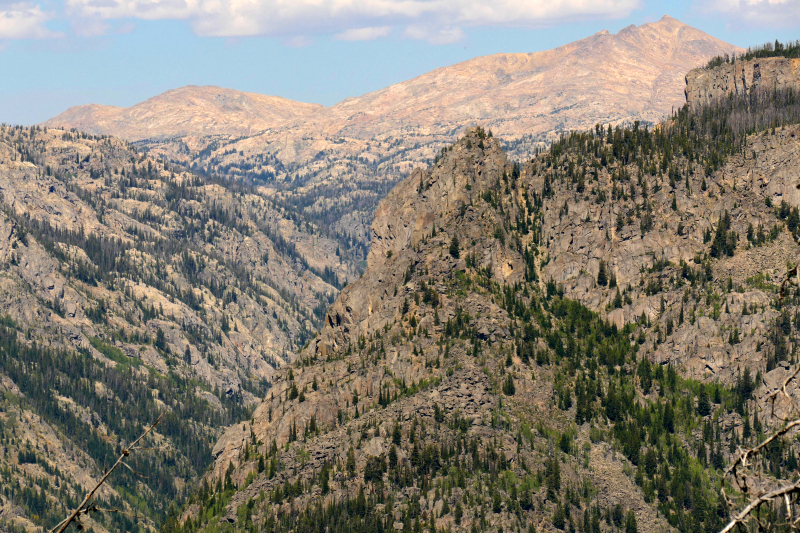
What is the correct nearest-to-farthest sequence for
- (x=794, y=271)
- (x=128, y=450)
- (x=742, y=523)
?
(x=742, y=523), (x=794, y=271), (x=128, y=450)

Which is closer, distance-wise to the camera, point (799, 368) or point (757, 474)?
point (799, 368)

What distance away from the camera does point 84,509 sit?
67.2 ft

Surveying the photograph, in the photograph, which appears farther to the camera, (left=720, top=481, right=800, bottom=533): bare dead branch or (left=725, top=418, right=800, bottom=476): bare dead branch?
(left=725, top=418, right=800, bottom=476): bare dead branch

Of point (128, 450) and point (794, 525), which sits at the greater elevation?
point (128, 450)

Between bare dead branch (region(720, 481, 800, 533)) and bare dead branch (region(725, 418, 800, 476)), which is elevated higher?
bare dead branch (region(725, 418, 800, 476))

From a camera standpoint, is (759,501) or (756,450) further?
(756,450)

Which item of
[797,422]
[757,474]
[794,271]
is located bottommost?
[757,474]

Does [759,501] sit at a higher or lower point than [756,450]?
lower

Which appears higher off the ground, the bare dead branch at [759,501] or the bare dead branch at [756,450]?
the bare dead branch at [756,450]

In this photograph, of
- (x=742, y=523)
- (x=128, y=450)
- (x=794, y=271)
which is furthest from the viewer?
(x=128, y=450)

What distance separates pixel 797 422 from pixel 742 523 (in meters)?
2.35

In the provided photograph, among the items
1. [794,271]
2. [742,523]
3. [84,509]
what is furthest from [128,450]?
[794,271]

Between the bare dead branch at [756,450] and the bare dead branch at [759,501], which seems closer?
the bare dead branch at [759,501]

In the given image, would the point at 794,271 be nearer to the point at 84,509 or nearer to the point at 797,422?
the point at 797,422
